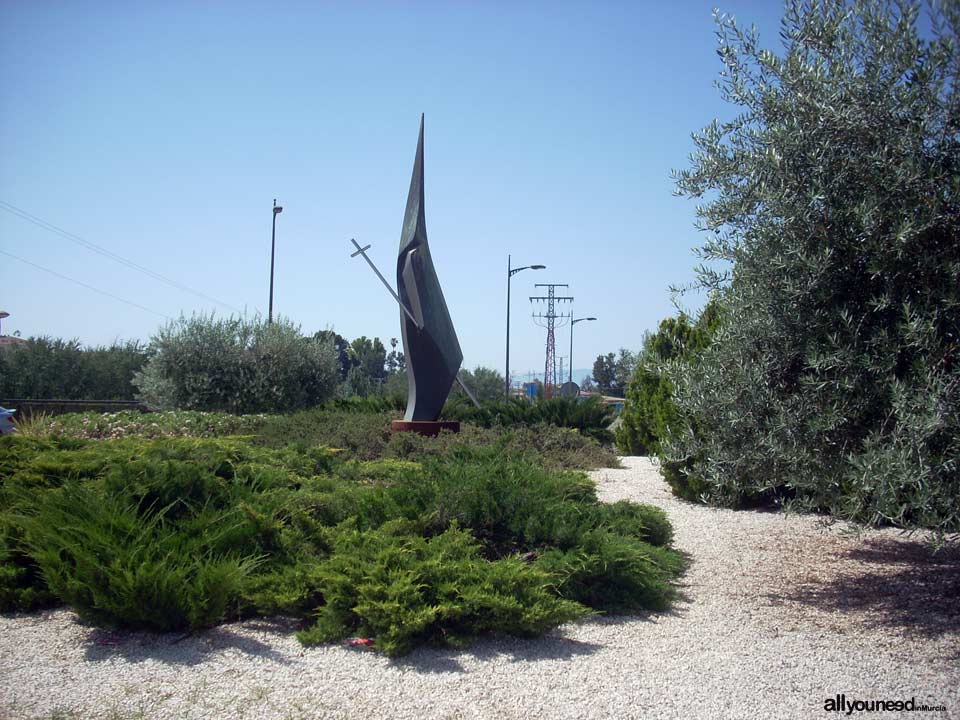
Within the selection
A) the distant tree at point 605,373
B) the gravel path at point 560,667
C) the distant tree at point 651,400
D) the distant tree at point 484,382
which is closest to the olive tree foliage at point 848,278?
the gravel path at point 560,667

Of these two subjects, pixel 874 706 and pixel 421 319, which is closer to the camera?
pixel 874 706

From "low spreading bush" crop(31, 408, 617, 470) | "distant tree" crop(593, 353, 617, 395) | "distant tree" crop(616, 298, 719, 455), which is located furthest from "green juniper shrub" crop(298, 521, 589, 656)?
"distant tree" crop(593, 353, 617, 395)

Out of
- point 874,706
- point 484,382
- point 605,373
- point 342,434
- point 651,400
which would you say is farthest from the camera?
point 605,373

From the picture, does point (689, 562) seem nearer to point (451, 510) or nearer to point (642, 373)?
point (451, 510)

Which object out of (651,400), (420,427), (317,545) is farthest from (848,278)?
(420,427)

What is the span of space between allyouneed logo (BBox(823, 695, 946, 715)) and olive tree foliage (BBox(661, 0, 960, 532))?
2.98 ft

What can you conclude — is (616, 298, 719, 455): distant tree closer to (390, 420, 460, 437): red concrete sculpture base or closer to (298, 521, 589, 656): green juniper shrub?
(390, 420, 460, 437): red concrete sculpture base

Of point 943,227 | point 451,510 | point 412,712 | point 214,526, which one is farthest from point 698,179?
point 214,526

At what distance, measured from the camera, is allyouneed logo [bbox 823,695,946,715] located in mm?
3820

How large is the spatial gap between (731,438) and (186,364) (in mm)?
20080

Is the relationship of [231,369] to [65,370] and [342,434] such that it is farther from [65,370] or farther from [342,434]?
[65,370]

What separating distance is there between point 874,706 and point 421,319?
1349 centimetres

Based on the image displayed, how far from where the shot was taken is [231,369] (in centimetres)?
2272

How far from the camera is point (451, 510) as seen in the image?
20.3ft
